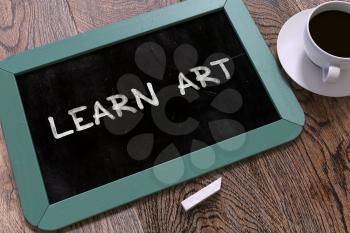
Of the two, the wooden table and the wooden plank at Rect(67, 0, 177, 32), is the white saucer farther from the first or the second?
the wooden plank at Rect(67, 0, 177, 32)

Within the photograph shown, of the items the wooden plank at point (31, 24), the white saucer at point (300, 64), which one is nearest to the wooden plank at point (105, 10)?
the wooden plank at point (31, 24)

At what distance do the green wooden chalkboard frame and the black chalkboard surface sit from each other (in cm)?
1

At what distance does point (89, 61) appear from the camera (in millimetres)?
713

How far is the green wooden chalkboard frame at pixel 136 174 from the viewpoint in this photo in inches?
24.5

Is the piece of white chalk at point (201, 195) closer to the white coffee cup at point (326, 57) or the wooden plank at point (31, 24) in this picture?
the white coffee cup at point (326, 57)

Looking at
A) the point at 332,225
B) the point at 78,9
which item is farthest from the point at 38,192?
the point at 332,225

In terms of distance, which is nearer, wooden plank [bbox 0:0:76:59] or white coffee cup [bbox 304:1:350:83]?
white coffee cup [bbox 304:1:350:83]

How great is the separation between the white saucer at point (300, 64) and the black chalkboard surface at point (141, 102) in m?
0.06

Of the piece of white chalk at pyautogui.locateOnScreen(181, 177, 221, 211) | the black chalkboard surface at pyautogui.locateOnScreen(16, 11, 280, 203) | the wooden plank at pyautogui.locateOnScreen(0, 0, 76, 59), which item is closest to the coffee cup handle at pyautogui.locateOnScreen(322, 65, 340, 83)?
the black chalkboard surface at pyautogui.locateOnScreen(16, 11, 280, 203)

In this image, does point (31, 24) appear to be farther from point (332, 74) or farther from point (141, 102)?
point (332, 74)

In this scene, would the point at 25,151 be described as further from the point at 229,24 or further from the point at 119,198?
the point at 229,24

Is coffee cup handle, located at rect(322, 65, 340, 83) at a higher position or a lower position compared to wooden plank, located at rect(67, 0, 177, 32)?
lower

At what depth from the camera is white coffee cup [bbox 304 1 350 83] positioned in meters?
0.60

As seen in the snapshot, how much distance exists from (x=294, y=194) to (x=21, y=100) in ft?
1.63
